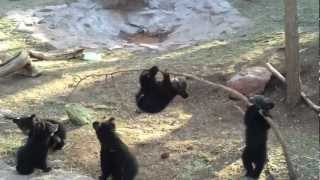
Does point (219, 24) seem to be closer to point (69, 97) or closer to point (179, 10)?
point (179, 10)

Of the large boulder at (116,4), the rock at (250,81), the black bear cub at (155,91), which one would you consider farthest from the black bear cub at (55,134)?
the large boulder at (116,4)

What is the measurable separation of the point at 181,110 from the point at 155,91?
57.5 inches

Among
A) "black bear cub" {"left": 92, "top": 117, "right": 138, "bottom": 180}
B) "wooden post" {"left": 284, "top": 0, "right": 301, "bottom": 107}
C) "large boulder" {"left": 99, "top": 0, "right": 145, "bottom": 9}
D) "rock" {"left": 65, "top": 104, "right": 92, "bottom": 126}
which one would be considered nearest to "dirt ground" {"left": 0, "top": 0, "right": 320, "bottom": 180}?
"rock" {"left": 65, "top": 104, "right": 92, "bottom": 126}

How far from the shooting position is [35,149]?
6988 mm

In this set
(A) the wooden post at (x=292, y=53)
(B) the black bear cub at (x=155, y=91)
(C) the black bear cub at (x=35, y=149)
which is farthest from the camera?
(A) the wooden post at (x=292, y=53)

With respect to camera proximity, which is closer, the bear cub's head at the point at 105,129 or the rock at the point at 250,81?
the bear cub's head at the point at 105,129

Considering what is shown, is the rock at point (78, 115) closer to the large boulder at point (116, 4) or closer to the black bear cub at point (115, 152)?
the black bear cub at point (115, 152)

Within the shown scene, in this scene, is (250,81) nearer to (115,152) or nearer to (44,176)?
(115,152)

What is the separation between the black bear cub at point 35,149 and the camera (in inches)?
275

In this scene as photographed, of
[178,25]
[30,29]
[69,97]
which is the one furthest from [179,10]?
[69,97]

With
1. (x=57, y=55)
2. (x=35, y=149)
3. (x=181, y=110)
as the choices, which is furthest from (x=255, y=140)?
(x=57, y=55)

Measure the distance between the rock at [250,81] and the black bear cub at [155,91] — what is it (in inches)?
64.2

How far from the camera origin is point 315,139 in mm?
8273

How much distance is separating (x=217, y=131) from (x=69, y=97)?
253 cm
